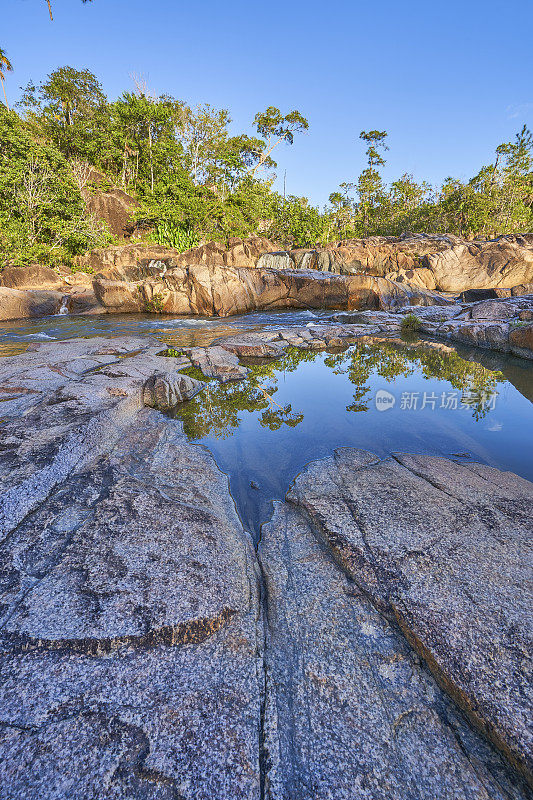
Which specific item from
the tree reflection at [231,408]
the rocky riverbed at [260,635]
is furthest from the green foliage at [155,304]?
the rocky riverbed at [260,635]

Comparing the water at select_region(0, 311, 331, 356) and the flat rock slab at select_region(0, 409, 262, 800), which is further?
the water at select_region(0, 311, 331, 356)

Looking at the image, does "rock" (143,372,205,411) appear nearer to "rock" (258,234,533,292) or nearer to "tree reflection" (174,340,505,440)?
"tree reflection" (174,340,505,440)

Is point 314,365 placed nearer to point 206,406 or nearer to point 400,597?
point 206,406

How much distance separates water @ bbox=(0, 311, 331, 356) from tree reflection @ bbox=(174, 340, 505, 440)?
3923 millimetres

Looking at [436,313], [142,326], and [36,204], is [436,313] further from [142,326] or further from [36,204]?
[36,204]

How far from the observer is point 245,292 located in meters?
17.5

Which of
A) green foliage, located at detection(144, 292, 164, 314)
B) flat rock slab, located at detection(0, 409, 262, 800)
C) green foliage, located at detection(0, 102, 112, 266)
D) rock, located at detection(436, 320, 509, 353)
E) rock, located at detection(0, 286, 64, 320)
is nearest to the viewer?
flat rock slab, located at detection(0, 409, 262, 800)

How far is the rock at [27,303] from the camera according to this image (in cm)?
1442

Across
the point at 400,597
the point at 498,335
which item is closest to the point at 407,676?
the point at 400,597

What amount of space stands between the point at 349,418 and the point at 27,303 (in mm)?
16670

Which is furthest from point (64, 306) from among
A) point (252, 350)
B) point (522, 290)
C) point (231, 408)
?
point (522, 290)

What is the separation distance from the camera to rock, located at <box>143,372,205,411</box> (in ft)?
17.8

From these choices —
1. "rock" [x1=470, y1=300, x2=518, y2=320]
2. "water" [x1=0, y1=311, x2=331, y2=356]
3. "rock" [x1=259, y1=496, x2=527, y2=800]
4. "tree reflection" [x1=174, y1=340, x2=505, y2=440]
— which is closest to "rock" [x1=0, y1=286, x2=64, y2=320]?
"water" [x1=0, y1=311, x2=331, y2=356]

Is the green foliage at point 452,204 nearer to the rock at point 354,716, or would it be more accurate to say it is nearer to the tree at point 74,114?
the tree at point 74,114
